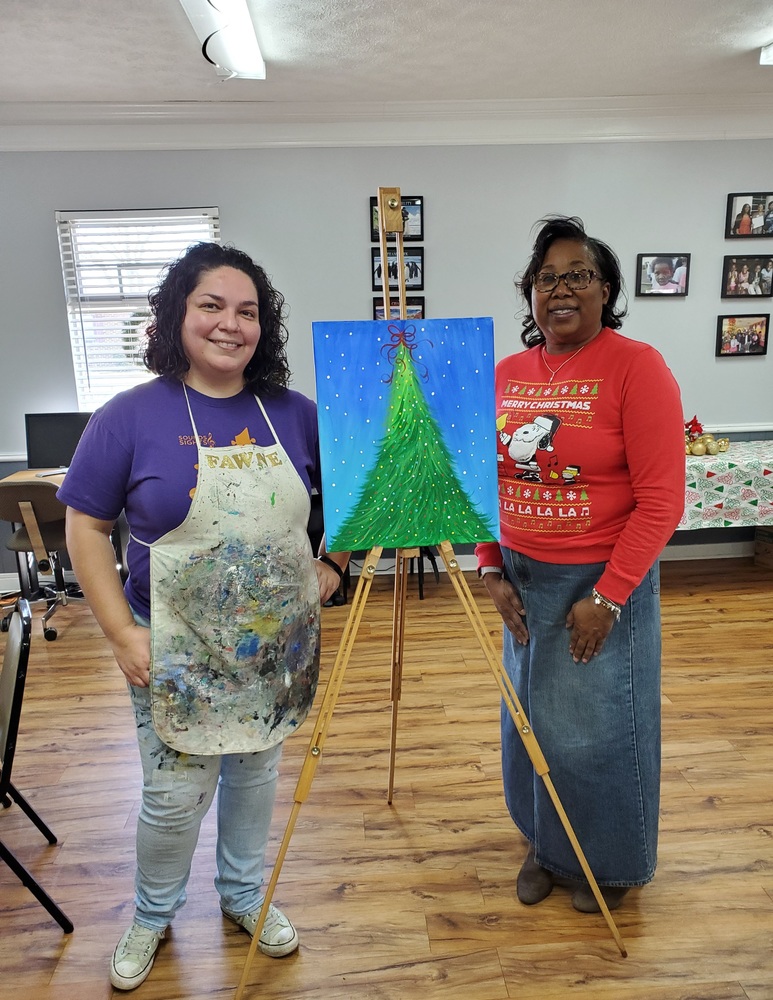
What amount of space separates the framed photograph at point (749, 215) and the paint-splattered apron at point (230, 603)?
12.1 feet

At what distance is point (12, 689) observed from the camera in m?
1.44

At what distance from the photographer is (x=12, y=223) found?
12.0 ft

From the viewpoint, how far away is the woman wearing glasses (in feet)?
4.19

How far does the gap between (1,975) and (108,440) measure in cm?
118

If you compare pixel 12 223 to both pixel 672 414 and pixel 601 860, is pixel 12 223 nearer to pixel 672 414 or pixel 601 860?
pixel 672 414

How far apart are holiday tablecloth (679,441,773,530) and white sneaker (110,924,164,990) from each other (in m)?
3.01

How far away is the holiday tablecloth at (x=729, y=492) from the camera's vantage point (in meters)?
3.45

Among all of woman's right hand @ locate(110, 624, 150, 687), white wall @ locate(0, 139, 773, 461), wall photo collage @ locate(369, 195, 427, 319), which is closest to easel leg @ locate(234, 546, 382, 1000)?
woman's right hand @ locate(110, 624, 150, 687)

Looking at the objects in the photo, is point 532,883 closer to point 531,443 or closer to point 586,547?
point 586,547

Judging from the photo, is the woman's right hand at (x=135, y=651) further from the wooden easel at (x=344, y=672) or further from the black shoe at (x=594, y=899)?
the black shoe at (x=594, y=899)

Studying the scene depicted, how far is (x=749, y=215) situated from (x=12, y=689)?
4.28 meters

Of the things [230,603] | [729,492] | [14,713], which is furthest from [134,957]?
[729,492]

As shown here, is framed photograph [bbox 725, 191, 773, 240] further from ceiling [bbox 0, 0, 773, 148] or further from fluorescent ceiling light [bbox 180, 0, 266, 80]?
fluorescent ceiling light [bbox 180, 0, 266, 80]

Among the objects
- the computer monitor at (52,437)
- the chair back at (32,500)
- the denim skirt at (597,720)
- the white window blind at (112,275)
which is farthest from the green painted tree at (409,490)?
the computer monitor at (52,437)
